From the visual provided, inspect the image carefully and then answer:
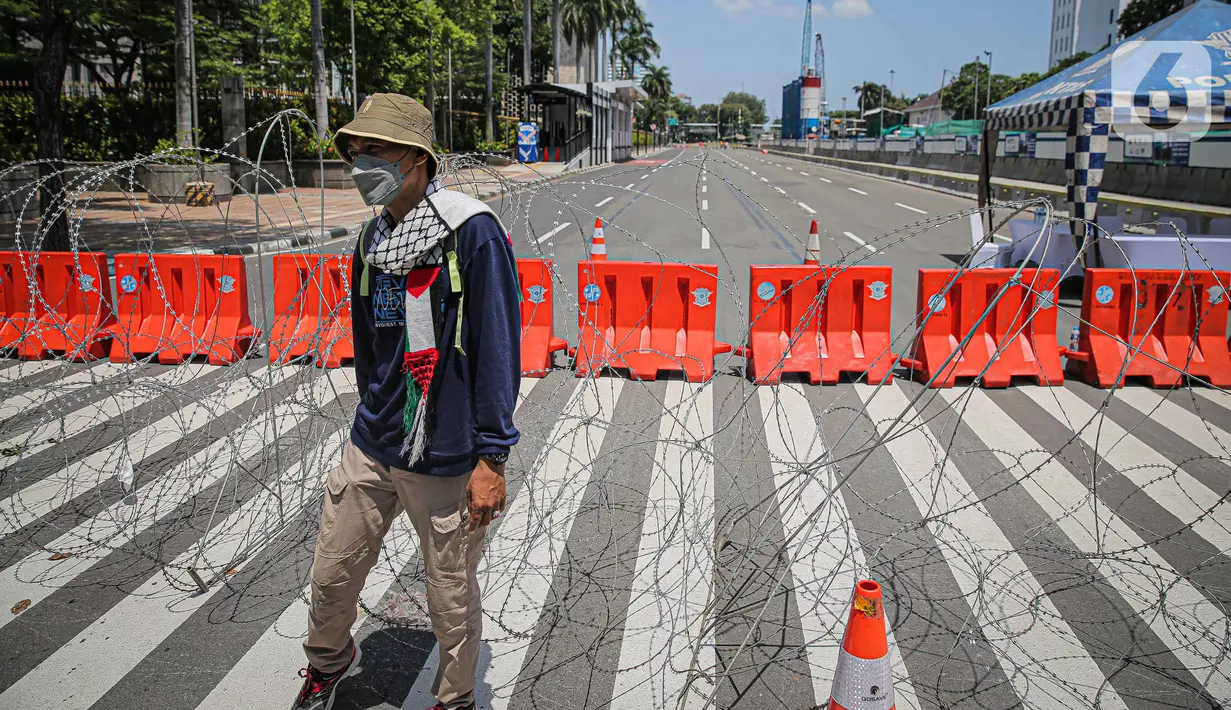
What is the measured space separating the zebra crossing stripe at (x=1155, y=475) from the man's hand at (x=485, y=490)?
3.11m

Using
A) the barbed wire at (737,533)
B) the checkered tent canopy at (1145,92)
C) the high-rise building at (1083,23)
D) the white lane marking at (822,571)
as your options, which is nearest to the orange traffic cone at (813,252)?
the barbed wire at (737,533)

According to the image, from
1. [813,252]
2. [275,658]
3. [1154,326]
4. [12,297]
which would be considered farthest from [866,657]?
[12,297]

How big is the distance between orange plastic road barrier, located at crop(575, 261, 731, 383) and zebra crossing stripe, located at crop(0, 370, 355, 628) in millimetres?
3102

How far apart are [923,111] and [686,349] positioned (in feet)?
554

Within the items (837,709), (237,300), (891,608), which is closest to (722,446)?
(891,608)

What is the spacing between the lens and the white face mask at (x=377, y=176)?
2.76 meters

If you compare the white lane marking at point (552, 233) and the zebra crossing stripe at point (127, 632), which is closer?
the zebra crossing stripe at point (127, 632)

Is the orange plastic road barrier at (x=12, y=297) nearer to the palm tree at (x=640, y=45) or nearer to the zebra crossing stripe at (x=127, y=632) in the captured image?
the zebra crossing stripe at (x=127, y=632)

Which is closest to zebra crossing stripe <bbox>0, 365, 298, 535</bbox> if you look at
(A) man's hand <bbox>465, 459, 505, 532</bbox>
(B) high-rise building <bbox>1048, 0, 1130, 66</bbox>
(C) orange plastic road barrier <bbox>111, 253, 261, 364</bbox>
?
(C) orange plastic road barrier <bbox>111, 253, 261, 364</bbox>

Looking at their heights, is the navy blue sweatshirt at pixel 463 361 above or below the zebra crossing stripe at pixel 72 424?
above

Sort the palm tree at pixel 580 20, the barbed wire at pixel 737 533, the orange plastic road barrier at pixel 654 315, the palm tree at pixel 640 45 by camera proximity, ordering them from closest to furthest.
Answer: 1. the barbed wire at pixel 737 533
2. the orange plastic road barrier at pixel 654 315
3. the palm tree at pixel 580 20
4. the palm tree at pixel 640 45

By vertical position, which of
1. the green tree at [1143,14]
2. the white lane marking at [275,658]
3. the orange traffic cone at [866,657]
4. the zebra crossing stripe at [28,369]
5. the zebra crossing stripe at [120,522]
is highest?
the green tree at [1143,14]

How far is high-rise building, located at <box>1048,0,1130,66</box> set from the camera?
12594 cm

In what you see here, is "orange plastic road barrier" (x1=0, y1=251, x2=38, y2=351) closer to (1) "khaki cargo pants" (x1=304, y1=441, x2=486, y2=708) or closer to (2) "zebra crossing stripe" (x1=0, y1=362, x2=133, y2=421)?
(2) "zebra crossing stripe" (x1=0, y1=362, x2=133, y2=421)
